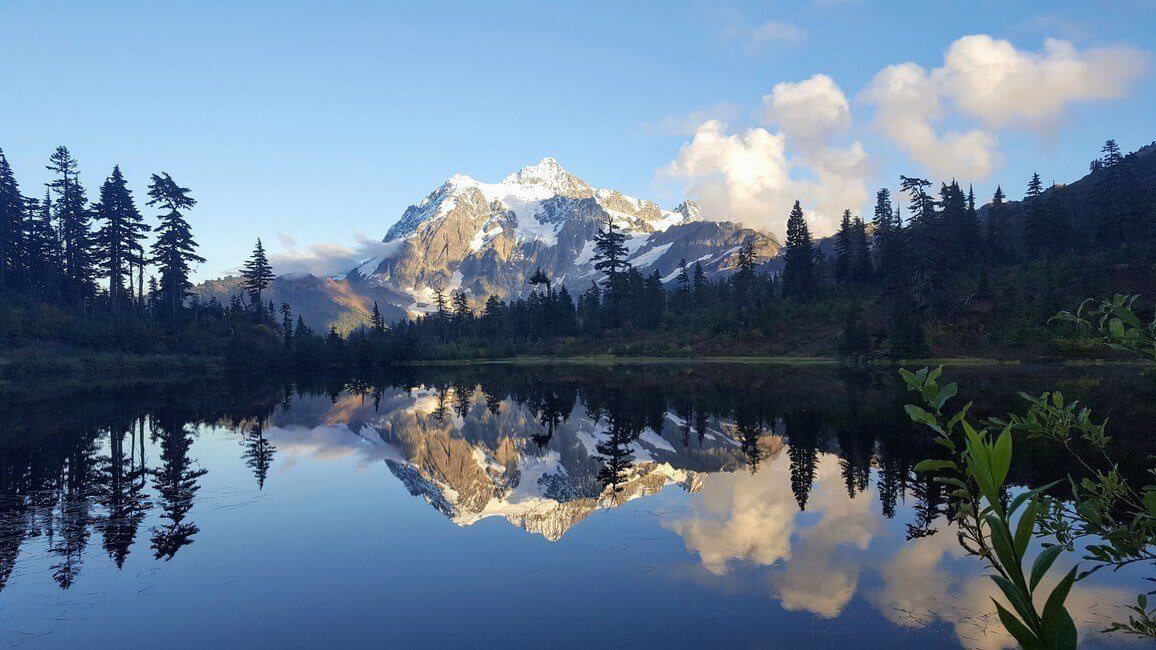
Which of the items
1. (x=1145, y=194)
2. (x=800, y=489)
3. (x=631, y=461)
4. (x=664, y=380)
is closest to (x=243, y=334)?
(x=664, y=380)

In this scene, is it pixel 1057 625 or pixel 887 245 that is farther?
pixel 887 245

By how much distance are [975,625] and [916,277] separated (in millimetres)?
79978

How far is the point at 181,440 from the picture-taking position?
2802 centimetres

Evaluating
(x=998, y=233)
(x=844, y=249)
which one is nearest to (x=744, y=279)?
(x=844, y=249)

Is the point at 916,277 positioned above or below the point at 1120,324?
above

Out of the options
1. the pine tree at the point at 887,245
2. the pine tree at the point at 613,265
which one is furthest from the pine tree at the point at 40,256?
the pine tree at the point at 887,245

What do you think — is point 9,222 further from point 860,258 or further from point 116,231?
point 860,258

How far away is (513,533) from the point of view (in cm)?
1552

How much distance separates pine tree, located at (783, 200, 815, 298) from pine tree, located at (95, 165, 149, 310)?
92523mm

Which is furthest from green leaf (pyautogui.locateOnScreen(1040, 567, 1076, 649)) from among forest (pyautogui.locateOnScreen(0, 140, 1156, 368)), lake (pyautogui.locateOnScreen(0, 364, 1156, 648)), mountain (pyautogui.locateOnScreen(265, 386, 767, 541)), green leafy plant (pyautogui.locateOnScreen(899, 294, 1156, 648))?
forest (pyautogui.locateOnScreen(0, 140, 1156, 368))

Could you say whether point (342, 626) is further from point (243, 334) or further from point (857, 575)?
point (243, 334)

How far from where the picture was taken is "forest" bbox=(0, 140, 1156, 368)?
64750mm

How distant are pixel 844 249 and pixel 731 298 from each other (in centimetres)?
2078

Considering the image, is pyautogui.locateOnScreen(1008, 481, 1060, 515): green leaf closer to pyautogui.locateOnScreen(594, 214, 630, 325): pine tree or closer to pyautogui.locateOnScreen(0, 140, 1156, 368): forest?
pyautogui.locateOnScreen(0, 140, 1156, 368): forest
